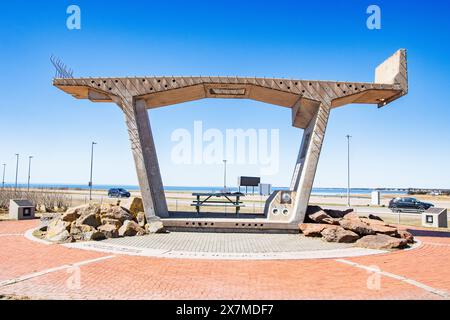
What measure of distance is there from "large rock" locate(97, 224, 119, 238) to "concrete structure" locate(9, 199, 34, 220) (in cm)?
1042

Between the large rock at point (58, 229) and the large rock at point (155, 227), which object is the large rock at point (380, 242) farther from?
the large rock at point (58, 229)

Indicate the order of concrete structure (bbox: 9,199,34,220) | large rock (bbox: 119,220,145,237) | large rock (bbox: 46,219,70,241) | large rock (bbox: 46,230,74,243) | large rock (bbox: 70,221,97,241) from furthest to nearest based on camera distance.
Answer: concrete structure (bbox: 9,199,34,220) → large rock (bbox: 119,220,145,237) → large rock (bbox: 46,219,70,241) → large rock (bbox: 70,221,97,241) → large rock (bbox: 46,230,74,243)

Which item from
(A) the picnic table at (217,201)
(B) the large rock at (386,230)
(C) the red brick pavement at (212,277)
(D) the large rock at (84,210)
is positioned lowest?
(C) the red brick pavement at (212,277)

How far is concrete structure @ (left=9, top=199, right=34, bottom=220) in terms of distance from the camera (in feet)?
66.8

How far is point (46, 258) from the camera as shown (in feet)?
31.9

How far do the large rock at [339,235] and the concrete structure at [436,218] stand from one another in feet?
34.4

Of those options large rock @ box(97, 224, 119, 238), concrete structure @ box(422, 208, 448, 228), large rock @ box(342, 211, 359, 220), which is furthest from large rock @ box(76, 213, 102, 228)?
concrete structure @ box(422, 208, 448, 228)

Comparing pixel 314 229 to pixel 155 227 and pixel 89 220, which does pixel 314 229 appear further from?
pixel 89 220

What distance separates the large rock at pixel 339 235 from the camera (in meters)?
13.1

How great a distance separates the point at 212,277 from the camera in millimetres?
8016

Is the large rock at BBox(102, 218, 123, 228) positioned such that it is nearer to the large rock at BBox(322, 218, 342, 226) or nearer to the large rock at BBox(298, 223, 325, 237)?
the large rock at BBox(298, 223, 325, 237)

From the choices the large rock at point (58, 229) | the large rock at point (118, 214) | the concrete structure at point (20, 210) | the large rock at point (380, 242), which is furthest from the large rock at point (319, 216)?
the concrete structure at point (20, 210)
